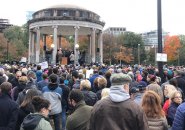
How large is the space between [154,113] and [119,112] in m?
1.54

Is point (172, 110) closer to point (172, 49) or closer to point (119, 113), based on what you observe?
point (119, 113)

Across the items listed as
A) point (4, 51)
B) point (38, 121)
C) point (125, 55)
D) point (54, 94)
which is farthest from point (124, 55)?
point (38, 121)

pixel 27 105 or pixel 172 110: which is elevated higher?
pixel 27 105

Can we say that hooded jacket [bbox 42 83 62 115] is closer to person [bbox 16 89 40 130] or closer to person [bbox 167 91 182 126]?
person [bbox 16 89 40 130]

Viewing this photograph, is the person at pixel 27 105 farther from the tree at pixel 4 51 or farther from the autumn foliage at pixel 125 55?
the autumn foliage at pixel 125 55

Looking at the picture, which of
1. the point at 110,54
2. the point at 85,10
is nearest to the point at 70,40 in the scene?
the point at 110,54

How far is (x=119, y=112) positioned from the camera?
412 centimetres

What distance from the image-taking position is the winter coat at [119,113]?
13.3 feet

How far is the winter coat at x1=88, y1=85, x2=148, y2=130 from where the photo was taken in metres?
4.07

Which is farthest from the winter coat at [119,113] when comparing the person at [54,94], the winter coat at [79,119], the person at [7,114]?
the person at [54,94]

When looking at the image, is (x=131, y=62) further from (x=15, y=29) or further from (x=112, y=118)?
(x=112, y=118)

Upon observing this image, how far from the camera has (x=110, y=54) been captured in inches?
2985

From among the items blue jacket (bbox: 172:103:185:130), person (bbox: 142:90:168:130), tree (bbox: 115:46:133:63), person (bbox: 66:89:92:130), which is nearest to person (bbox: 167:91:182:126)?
person (bbox: 142:90:168:130)

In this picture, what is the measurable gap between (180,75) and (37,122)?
7.67m
